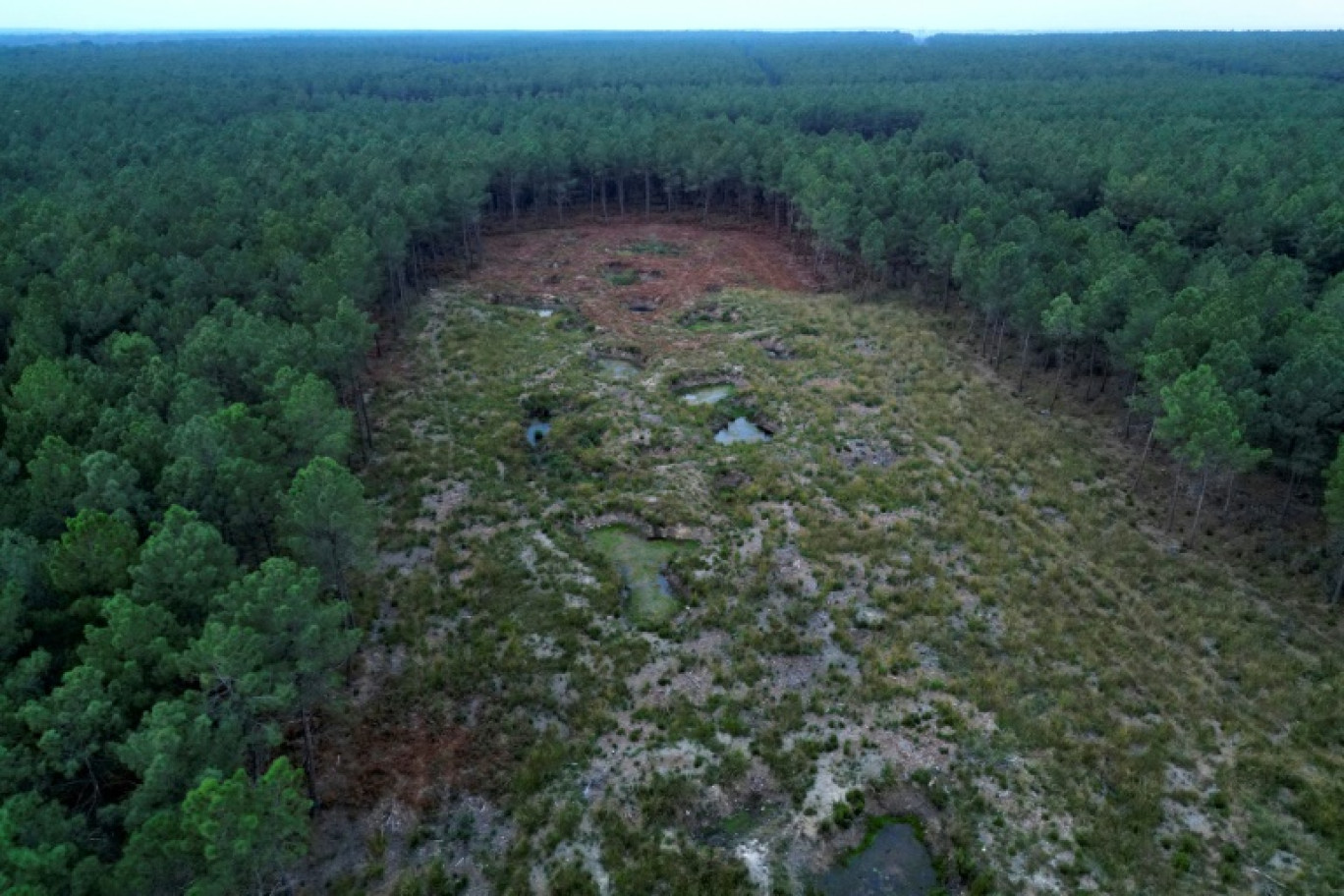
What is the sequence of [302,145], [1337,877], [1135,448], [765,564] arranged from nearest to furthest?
1. [1337,877]
2. [765,564]
3. [1135,448]
4. [302,145]

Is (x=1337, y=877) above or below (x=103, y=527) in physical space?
below

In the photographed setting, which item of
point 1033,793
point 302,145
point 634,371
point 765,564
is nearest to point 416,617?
point 765,564

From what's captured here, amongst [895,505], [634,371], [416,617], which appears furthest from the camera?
[634,371]

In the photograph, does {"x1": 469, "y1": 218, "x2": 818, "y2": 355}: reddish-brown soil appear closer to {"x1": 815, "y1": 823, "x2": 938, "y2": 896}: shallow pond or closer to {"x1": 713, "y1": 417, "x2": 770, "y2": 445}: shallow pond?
{"x1": 713, "y1": 417, "x2": 770, "y2": 445}: shallow pond

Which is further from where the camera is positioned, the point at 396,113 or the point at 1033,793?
the point at 396,113

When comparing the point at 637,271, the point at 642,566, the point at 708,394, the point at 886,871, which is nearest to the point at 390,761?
the point at 642,566

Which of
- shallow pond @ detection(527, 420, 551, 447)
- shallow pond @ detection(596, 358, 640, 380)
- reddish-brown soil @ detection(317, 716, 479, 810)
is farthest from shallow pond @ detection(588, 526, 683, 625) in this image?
shallow pond @ detection(596, 358, 640, 380)

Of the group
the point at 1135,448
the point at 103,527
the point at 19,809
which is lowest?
the point at 1135,448

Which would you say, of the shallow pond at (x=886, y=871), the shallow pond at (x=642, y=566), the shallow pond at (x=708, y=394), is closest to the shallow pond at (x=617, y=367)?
the shallow pond at (x=708, y=394)

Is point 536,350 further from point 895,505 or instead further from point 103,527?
point 103,527
